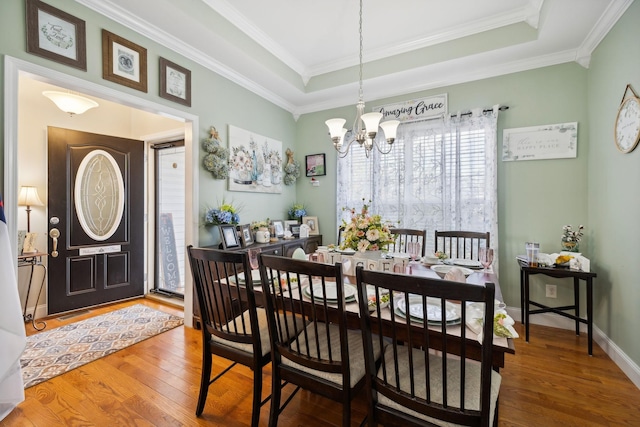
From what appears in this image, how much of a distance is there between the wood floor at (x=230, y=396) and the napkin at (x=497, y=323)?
35.7 inches

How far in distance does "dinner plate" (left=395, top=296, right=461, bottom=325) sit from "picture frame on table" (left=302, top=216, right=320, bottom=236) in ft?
8.65

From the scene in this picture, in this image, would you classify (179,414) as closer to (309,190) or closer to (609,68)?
(309,190)

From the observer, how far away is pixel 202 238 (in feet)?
9.82

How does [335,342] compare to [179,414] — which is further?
[179,414]

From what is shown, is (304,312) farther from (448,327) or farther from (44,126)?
(44,126)

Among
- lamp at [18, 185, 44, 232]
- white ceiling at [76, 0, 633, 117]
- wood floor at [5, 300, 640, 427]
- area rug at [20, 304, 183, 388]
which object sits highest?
white ceiling at [76, 0, 633, 117]

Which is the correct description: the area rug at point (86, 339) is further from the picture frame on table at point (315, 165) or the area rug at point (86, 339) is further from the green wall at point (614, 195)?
the green wall at point (614, 195)

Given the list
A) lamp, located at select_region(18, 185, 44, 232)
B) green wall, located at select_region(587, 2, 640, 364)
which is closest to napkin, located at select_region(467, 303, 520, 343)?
green wall, located at select_region(587, 2, 640, 364)

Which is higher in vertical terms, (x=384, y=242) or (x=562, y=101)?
(x=562, y=101)

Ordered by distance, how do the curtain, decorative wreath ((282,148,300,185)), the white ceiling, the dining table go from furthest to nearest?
decorative wreath ((282,148,300,185)) → the curtain → the white ceiling → the dining table

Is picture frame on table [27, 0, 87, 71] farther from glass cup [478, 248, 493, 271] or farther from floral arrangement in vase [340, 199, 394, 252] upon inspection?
glass cup [478, 248, 493, 271]

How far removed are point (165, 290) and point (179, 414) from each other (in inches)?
104

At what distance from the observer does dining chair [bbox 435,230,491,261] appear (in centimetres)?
269

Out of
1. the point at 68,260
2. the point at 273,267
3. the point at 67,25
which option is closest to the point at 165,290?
the point at 68,260
